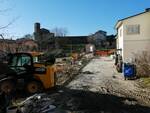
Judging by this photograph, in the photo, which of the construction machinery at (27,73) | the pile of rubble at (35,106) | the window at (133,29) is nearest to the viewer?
the pile of rubble at (35,106)

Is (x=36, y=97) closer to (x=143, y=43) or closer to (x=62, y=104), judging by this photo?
(x=62, y=104)

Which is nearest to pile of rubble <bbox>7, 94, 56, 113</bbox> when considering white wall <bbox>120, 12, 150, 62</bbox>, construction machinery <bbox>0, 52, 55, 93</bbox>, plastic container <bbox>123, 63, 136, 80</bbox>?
construction machinery <bbox>0, 52, 55, 93</bbox>

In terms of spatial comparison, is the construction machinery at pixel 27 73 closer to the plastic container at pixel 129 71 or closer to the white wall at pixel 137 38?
the plastic container at pixel 129 71

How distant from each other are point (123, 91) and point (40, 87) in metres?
5.20

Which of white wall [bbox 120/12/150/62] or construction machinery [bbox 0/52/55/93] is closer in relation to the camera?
construction machinery [bbox 0/52/55/93]

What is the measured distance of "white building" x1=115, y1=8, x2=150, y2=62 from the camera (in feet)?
123

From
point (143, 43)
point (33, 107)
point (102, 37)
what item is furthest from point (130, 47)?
point (102, 37)

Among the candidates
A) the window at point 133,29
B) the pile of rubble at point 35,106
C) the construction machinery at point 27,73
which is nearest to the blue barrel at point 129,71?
the construction machinery at point 27,73

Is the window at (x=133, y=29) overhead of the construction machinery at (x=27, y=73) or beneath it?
overhead

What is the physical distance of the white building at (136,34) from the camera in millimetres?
37344

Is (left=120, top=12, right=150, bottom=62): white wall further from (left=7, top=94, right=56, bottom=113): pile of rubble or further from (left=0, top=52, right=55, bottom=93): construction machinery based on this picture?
(left=7, top=94, right=56, bottom=113): pile of rubble

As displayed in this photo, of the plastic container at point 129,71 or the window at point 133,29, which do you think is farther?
the window at point 133,29

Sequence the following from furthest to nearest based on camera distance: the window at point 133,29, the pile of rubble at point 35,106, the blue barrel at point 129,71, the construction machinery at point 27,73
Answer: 1. the window at point 133,29
2. the blue barrel at point 129,71
3. the construction machinery at point 27,73
4. the pile of rubble at point 35,106

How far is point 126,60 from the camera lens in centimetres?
3703
